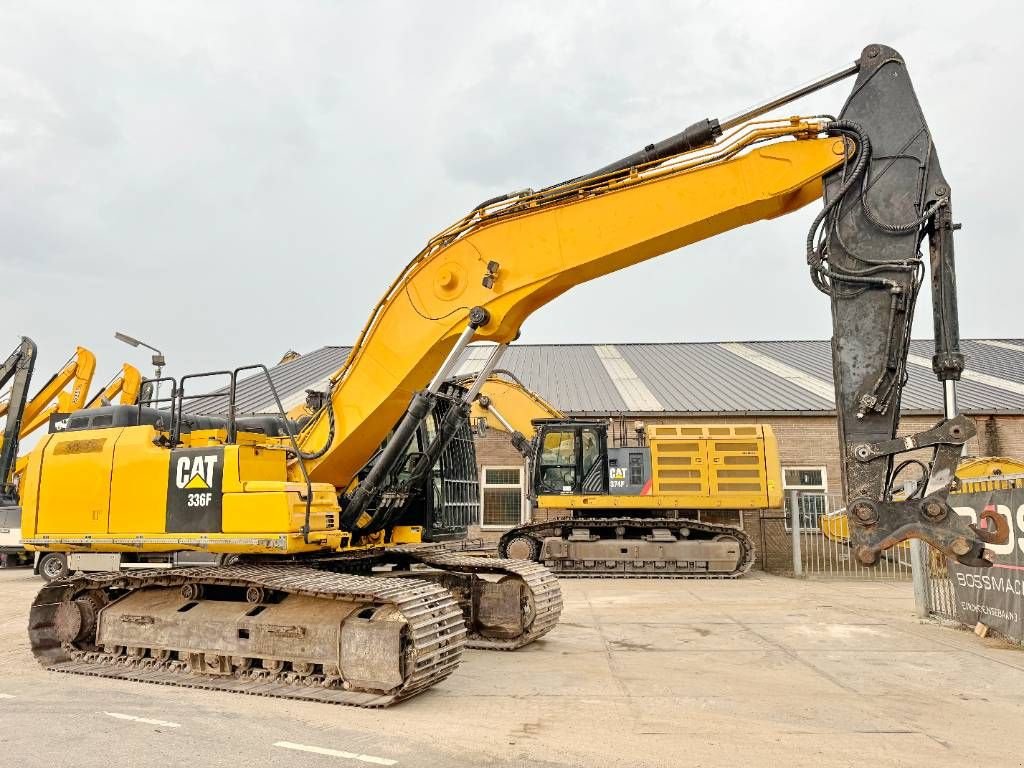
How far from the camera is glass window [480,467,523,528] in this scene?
20719mm

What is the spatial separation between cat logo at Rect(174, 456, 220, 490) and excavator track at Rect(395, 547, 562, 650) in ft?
6.95

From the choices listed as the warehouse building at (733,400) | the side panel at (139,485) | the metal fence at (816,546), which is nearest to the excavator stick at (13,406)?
the warehouse building at (733,400)

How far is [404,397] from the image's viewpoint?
706cm

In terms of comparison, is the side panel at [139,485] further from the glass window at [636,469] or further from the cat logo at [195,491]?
the glass window at [636,469]

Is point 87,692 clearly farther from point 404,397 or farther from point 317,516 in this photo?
point 404,397

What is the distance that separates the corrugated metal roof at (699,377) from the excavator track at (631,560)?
513 centimetres

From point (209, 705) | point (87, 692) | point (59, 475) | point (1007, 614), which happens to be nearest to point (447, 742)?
point (209, 705)

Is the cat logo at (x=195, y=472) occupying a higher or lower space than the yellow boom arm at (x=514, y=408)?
lower

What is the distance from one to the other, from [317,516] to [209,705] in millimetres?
1619

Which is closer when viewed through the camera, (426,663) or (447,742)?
(447,742)

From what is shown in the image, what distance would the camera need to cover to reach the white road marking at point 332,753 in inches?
177

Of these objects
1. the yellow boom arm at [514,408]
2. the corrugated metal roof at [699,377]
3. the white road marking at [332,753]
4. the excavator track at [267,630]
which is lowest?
the white road marking at [332,753]

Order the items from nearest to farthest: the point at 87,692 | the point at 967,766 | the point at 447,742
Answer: the point at 967,766 < the point at 447,742 < the point at 87,692

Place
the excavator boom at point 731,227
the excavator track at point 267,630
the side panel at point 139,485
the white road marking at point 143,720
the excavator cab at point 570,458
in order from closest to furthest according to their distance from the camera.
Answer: the excavator boom at point 731,227 → the white road marking at point 143,720 → the excavator track at point 267,630 → the side panel at point 139,485 → the excavator cab at point 570,458
